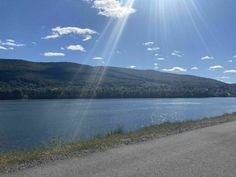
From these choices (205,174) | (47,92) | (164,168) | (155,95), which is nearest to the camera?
(205,174)

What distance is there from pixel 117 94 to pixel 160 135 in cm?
14341

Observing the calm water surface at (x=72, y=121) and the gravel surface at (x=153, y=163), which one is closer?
the gravel surface at (x=153, y=163)

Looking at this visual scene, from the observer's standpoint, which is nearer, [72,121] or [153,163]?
[153,163]

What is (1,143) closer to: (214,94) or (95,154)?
(95,154)

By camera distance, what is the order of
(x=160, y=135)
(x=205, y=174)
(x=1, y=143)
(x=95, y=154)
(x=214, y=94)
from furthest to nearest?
1. (x=214, y=94)
2. (x=1, y=143)
3. (x=160, y=135)
4. (x=95, y=154)
5. (x=205, y=174)

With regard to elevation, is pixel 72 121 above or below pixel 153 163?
below

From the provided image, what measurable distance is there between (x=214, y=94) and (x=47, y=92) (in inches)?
3618

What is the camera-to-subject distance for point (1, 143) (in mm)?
27688

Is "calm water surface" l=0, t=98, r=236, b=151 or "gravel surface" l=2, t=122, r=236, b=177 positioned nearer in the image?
"gravel surface" l=2, t=122, r=236, b=177

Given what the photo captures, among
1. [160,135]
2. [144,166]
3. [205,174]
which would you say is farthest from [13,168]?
[160,135]

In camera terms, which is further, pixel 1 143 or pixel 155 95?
pixel 155 95

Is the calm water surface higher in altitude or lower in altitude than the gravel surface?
lower

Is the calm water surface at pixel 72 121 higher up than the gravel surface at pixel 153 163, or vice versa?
the gravel surface at pixel 153 163

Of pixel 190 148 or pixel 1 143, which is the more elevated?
pixel 190 148
